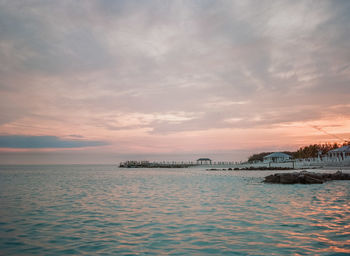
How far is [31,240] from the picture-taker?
922 centimetres

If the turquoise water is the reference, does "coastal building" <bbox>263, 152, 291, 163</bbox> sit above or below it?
above

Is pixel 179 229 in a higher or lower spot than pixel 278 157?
lower

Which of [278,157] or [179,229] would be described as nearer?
[179,229]

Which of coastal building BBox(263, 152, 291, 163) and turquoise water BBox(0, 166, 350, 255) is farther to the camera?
coastal building BBox(263, 152, 291, 163)

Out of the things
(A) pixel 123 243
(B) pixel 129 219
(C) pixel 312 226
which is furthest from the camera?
(B) pixel 129 219

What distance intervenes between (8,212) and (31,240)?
23.1ft

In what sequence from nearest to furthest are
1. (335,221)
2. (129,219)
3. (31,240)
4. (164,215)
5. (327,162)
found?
(31,240), (335,221), (129,219), (164,215), (327,162)

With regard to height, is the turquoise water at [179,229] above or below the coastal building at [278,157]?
below

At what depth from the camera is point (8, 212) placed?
14.6 m

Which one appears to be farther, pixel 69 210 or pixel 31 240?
pixel 69 210

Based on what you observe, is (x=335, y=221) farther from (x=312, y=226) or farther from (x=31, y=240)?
(x=31, y=240)

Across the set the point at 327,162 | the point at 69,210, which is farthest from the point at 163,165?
the point at 69,210

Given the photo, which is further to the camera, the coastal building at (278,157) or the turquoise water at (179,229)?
the coastal building at (278,157)

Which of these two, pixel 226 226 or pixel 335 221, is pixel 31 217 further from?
pixel 335 221
